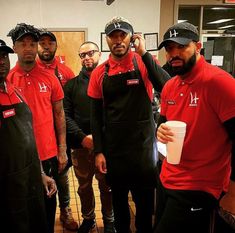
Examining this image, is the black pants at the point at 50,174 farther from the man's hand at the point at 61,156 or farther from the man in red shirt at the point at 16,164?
the man in red shirt at the point at 16,164

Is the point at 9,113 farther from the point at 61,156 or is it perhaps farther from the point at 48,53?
the point at 48,53

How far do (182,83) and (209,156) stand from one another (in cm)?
40

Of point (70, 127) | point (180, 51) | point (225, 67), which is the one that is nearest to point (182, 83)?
point (180, 51)

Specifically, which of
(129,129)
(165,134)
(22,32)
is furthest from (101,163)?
(22,32)

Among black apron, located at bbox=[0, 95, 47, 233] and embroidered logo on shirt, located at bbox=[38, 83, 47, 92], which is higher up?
embroidered logo on shirt, located at bbox=[38, 83, 47, 92]

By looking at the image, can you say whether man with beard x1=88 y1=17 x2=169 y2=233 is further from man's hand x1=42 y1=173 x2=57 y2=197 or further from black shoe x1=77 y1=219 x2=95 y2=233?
black shoe x1=77 y1=219 x2=95 y2=233

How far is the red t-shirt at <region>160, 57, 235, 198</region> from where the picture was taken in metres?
1.43

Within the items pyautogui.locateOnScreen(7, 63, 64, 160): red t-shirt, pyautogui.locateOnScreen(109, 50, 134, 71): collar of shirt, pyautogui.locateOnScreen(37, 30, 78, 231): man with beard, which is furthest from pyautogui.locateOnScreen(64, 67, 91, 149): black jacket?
pyautogui.locateOnScreen(109, 50, 134, 71): collar of shirt

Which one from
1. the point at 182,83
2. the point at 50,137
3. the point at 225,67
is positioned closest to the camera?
the point at 182,83

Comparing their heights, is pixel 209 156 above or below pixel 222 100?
below

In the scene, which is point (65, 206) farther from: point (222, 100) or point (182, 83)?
point (222, 100)

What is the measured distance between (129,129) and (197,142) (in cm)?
69

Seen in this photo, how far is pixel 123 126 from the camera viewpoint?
2.13 metres

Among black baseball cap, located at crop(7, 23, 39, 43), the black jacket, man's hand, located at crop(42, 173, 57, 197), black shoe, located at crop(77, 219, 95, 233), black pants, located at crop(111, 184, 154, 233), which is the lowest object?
black shoe, located at crop(77, 219, 95, 233)
